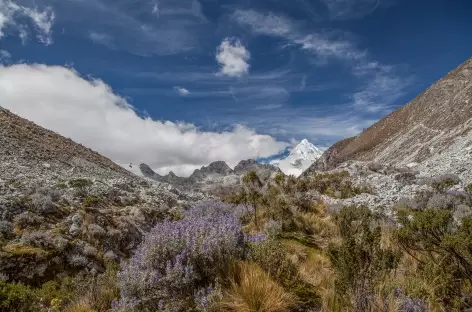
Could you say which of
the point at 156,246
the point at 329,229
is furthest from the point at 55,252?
the point at 329,229

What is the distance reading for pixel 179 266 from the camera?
429 cm

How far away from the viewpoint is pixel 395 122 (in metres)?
86.6

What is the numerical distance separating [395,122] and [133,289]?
9235cm

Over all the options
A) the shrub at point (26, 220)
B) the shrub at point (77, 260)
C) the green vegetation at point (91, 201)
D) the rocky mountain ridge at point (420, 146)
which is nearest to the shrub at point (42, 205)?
the shrub at point (26, 220)

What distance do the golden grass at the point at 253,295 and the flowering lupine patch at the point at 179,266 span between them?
10.8 inches

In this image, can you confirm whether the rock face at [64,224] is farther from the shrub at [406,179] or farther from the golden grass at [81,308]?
the shrub at [406,179]

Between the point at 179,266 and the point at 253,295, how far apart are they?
3.17 ft

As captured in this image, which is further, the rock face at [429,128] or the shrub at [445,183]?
the rock face at [429,128]

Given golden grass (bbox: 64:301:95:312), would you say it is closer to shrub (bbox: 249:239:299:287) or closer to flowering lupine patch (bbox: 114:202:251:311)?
flowering lupine patch (bbox: 114:202:251:311)

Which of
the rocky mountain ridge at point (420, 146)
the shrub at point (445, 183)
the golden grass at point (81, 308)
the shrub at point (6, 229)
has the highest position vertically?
the rocky mountain ridge at point (420, 146)

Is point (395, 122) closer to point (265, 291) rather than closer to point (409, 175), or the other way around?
point (409, 175)

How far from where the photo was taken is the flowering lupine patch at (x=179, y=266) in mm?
4156

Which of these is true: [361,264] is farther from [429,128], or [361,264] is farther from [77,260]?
[429,128]

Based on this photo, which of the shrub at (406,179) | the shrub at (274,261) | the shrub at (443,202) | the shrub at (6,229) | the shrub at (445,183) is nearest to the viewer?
the shrub at (274,261)
